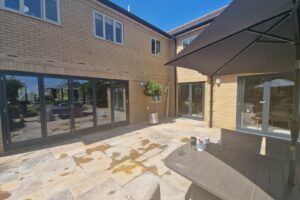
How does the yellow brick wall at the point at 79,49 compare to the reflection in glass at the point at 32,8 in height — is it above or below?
below

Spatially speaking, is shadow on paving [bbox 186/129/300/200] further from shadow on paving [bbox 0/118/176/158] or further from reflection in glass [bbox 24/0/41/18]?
reflection in glass [bbox 24/0/41/18]

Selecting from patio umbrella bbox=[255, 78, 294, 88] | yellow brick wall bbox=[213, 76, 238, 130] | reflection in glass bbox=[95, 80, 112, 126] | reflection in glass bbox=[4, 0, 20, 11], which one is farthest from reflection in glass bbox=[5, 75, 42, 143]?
patio umbrella bbox=[255, 78, 294, 88]

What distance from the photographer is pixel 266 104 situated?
5.10 m

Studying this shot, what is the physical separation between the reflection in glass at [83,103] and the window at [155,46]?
423cm

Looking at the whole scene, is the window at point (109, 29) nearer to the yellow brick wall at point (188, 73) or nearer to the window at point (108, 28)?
the window at point (108, 28)

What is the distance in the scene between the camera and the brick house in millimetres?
3852

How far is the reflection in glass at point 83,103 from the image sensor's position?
5.04 meters

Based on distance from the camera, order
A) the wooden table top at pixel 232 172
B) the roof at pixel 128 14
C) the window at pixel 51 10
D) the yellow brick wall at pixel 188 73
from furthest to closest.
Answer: the yellow brick wall at pixel 188 73
the roof at pixel 128 14
the window at pixel 51 10
the wooden table top at pixel 232 172

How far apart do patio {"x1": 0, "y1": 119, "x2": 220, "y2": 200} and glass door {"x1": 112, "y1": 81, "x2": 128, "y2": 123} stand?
6.14 ft

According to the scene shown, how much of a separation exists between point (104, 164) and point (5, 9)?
176 inches

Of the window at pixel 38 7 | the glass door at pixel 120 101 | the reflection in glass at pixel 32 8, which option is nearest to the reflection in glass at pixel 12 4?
the window at pixel 38 7

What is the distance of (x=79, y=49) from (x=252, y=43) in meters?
4.93

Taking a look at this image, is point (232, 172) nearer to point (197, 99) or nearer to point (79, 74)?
point (79, 74)

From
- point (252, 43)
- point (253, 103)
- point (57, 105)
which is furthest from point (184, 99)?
point (252, 43)
